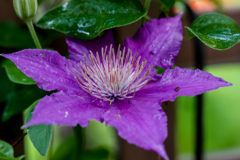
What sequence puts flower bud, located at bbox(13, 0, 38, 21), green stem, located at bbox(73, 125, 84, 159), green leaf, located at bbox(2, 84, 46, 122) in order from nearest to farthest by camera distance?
flower bud, located at bbox(13, 0, 38, 21) → green leaf, located at bbox(2, 84, 46, 122) → green stem, located at bbox(73, 125, 84, 159)

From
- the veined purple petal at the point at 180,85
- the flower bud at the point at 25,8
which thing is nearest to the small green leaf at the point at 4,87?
the flower bud at the point at 25,8

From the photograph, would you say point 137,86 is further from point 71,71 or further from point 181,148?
point 181,148

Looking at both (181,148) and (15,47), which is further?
(181,148)

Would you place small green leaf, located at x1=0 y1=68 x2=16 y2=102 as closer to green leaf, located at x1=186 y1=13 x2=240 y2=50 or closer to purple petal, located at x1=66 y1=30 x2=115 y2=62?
purple petal, located at x1=66 y1=30 x2=115 y2=62

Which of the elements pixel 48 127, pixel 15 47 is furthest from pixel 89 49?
pixel 15 47

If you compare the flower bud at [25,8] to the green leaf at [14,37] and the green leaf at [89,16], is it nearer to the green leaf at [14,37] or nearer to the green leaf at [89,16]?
the green leaf at [89,16]

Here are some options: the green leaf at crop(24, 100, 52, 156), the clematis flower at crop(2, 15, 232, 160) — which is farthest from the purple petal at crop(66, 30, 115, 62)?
the green leaf at crop(24, 100, 52, 156)
